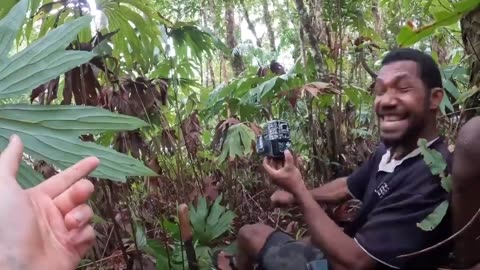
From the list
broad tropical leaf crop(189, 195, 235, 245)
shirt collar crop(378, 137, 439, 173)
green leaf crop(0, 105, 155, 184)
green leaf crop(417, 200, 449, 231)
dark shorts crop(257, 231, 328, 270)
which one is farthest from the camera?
broad tropical leaf crop(189, 195, 235, 245)

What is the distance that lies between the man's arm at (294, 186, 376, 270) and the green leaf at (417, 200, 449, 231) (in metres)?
0.23

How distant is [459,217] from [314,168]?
1570 mm

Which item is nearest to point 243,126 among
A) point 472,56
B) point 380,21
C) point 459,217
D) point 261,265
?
point 261,265

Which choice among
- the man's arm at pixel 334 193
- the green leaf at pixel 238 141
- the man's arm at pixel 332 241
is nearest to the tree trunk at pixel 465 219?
the man's arm at pixel 332 241

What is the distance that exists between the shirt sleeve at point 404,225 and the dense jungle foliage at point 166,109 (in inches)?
13.4

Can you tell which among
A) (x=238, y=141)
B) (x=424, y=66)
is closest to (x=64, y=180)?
(x=424, y=66)

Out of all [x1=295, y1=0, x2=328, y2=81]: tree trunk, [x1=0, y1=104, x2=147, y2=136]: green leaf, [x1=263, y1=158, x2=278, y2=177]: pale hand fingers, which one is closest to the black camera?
[x1=263, y1=158, x2=278, y2=177]: pale hand fingers

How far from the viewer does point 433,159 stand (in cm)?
167

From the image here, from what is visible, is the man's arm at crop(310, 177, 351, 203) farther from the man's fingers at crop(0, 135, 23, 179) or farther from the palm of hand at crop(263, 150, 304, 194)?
the man's fingers at crop(0, 135, 23, 179)

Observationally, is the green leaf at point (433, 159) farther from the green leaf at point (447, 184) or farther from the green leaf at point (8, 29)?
the green leaf at point (8, 29)

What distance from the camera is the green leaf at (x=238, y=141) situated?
2.74m

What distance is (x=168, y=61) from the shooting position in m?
2.86

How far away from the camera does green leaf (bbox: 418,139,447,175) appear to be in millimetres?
1645

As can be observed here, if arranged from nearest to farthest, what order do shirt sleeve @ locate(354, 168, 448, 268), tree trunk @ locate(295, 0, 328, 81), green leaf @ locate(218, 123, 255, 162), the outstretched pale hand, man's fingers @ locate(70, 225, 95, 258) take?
the outstretched pale hand
man's fingers @ locate(70, 225, 95, 258)
shirt sleeve @ locate(354, 168, 448, 268)
green leaf @ locate(218, 123, 255, 162)
tree trunk @ locate(295, 0, 328, 81)
